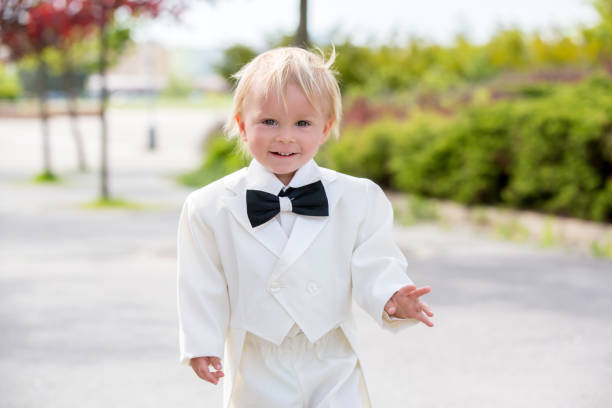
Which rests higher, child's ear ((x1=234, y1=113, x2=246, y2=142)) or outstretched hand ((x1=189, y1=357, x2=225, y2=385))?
child's ear ((x1=234, y1=113, x2=246, y2=142))

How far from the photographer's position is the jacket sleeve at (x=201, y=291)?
2479 millimetres

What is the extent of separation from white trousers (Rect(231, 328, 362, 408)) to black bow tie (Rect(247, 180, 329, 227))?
0.37 metres

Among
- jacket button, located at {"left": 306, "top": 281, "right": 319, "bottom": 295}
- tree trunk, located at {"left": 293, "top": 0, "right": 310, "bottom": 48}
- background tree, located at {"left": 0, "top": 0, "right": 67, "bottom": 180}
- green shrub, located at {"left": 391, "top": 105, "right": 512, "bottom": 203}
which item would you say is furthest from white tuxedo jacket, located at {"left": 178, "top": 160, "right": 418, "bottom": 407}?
background tree, located at {"left": 0, "top": 0, "right": 67, "bottom": 180}

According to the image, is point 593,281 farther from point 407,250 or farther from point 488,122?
point 488,122

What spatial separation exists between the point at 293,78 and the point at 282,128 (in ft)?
0.49

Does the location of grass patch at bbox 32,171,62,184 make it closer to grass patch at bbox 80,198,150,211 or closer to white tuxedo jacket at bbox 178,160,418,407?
grass patch at bbox 80,198,150,211

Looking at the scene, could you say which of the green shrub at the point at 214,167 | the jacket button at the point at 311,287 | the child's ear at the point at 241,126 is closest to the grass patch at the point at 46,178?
the green shrub at the point at 214,167

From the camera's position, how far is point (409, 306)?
239 centimetres

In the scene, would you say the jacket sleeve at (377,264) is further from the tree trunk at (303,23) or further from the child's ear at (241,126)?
the tree trunk at (303,23)

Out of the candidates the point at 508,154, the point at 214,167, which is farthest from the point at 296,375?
the point at 214,167

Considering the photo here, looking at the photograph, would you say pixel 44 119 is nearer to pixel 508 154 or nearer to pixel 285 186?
pixel 508 154

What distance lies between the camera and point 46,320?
5.62 m

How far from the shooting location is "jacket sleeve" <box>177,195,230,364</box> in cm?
248

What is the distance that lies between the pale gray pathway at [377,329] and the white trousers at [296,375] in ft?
5.11
